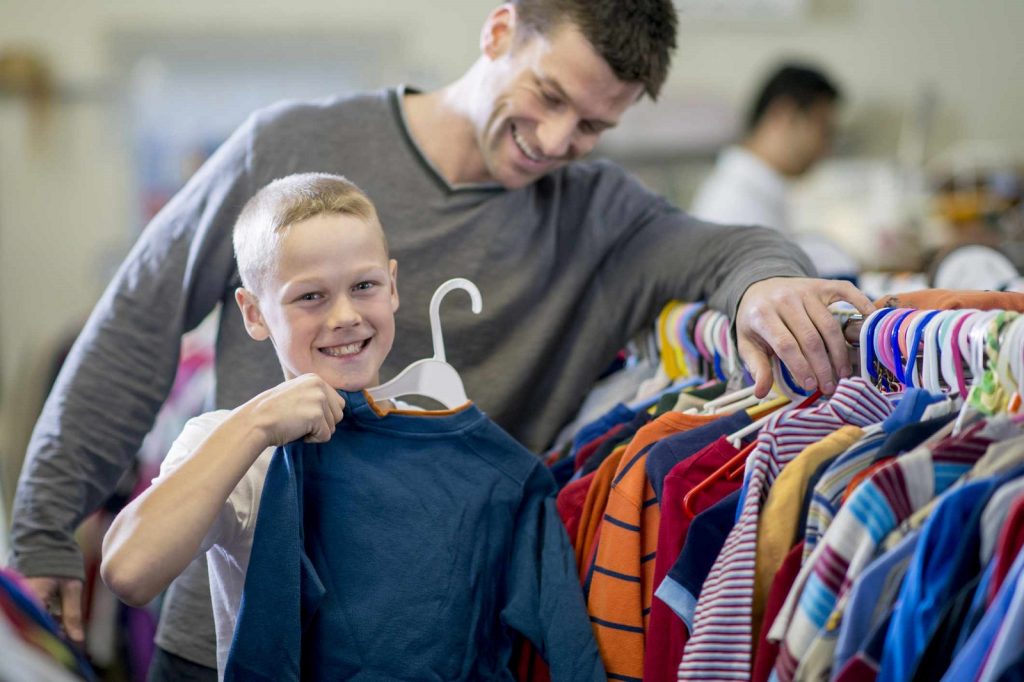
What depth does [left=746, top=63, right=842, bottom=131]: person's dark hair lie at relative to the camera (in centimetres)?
328

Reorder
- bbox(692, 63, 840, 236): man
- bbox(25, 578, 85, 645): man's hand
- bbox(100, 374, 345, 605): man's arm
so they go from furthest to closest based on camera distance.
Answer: bbox(692, 63, 840, 236): man → bbox(25, 578, 85, 645): man's hand → bbox(100, 374, 345, 605): man's arm

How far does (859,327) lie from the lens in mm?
1123

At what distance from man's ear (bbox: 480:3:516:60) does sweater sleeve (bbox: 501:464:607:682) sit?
62cm

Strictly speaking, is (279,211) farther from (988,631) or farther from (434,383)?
(988,631)

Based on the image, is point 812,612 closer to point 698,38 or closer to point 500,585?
point 500,585

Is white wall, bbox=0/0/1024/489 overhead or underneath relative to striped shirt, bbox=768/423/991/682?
overhead

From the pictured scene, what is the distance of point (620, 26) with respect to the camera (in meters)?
1.37

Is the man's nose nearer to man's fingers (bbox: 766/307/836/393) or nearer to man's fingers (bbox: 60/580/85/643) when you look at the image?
man's fingers (bbox: 766/307/836/393)

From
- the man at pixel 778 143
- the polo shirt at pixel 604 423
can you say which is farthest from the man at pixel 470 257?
the man at pixel 778 143

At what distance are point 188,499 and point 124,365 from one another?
49cm

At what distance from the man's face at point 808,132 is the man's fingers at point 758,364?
2.24 m

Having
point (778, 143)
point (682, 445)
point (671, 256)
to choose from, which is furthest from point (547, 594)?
point (778, 143)

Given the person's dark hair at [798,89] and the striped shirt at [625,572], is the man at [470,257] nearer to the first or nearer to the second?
the striped shirt at [625,572]

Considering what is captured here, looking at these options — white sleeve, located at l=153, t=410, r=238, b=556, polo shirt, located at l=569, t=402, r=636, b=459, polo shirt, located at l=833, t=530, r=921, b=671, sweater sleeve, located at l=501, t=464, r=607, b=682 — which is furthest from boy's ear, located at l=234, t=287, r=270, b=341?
polo shirt, located at l=833, t=530, r=921, b=671
